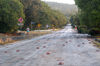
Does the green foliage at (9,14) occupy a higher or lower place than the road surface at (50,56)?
higher

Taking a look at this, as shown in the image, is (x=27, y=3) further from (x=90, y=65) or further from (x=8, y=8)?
(x=90, y=65)

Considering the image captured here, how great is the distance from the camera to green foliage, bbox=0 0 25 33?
39188 mm

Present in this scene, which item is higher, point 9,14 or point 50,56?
point 9,14

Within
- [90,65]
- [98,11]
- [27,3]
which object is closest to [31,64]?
[90,65]

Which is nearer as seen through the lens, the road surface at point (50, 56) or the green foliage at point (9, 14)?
the road surface at point (50, 56)

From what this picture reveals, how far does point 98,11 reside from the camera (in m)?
30.6

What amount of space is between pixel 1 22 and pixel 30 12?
691 inches

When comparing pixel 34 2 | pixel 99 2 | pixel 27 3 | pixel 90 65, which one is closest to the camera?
pixel 90 65

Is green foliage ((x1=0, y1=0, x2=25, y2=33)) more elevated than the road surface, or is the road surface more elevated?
green foliage ((x1=0, y1=0, x2=25, y2=33))

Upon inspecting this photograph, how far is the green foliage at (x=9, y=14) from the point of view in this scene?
129ft

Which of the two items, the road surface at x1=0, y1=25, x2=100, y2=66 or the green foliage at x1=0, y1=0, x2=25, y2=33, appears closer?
the road surface at x1=0, y1=25, x2=100, y2=66

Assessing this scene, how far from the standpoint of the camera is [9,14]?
39656 millimetres

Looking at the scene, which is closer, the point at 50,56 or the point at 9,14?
the point at 50,56

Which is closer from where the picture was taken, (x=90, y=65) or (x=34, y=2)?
(x=90, y=65)
